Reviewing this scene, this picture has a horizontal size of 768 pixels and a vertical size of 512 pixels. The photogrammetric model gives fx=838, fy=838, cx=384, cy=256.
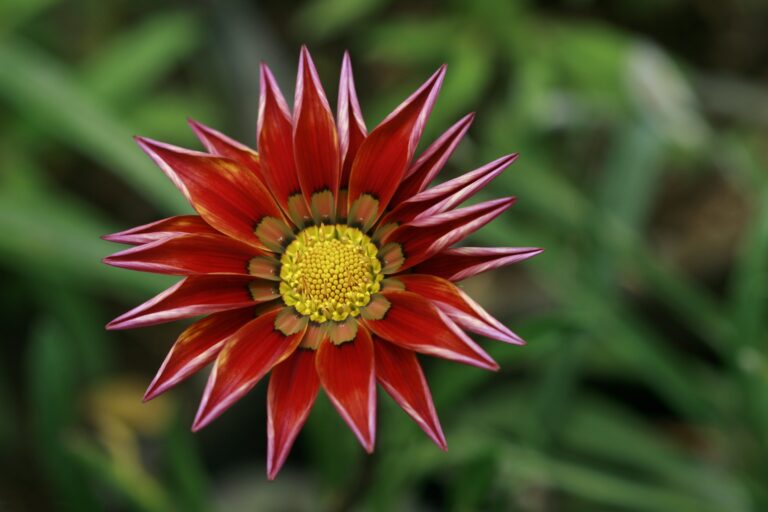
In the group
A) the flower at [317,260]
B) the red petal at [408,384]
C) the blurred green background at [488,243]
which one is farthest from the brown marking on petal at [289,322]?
the blurred green background at [488,243]

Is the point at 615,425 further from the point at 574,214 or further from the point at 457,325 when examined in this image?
the point at 457,325

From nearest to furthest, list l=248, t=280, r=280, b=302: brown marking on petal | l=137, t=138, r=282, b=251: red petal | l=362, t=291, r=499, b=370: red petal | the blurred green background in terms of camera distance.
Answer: l=362, t=291, r=499, b=370: red petal
l=137, t=138, r=282, b=251: red petal
l=248, t=280, r=280, b=302: brown marking on petal
the blurred green background

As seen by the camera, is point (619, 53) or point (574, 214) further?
point (619, 53)

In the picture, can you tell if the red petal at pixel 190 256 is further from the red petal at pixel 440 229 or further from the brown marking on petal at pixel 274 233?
the red petal at pixel 440 229

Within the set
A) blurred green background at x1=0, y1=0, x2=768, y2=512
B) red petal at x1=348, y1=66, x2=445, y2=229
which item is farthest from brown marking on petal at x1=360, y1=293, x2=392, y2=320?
blurred green background at x1=0, y1=0, x2=768, y2=512

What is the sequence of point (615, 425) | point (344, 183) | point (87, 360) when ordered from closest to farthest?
point (344, 183) → point (615, 425) → point (87, 360)

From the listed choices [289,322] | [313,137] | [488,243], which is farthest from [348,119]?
[488,243]

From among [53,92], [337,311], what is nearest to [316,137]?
[337,311]

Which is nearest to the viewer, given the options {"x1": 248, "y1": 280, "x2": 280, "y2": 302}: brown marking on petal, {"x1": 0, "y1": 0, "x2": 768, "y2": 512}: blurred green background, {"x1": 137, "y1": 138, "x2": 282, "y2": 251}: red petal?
{"x1": 137, "y1": 138, "x2": 282, "y2": 251}: red petal

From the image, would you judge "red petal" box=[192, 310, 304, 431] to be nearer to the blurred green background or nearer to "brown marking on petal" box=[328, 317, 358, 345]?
"brown marking on petal" box=[328, 317, 358, 345]
